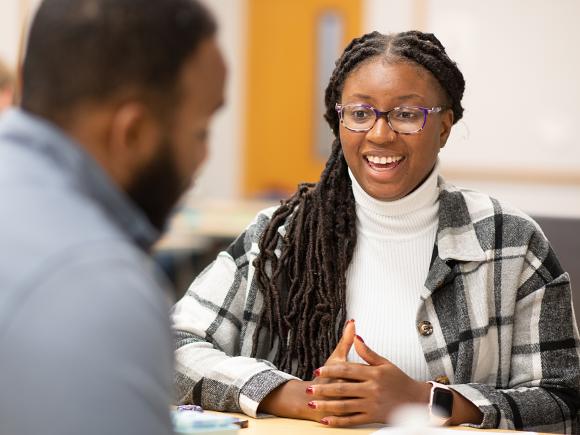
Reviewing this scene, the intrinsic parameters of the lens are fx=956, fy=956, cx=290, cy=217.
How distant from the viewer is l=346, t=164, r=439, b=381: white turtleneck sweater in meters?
2.08

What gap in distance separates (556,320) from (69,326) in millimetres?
1421

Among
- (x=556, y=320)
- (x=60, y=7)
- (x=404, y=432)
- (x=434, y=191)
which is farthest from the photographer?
(x=434, y=191)

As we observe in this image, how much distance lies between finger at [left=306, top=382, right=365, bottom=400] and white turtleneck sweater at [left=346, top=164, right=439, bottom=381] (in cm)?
29

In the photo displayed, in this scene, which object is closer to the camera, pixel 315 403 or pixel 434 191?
pixel 315 403

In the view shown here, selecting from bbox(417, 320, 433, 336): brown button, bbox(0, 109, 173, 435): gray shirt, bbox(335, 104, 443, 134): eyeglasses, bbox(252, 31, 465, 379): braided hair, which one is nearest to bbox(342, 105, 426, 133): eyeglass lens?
bbox(335, 104, 443, 134): eyeglasses

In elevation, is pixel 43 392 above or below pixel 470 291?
above

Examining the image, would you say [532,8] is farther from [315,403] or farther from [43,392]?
[43,392]

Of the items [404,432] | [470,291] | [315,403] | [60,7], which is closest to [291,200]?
[470,291]

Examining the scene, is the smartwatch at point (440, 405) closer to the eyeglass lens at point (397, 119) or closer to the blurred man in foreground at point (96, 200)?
the eyeglass lens at point (397, 119)

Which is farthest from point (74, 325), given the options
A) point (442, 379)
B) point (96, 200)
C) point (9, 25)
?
point (9, 25)

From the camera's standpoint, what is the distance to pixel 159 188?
1.05 metres

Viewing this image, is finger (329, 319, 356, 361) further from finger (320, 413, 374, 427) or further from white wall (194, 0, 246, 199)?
white wall (194, 0, 246, 199)

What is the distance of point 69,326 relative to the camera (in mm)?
812

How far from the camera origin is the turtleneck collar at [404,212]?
7.13 feet
